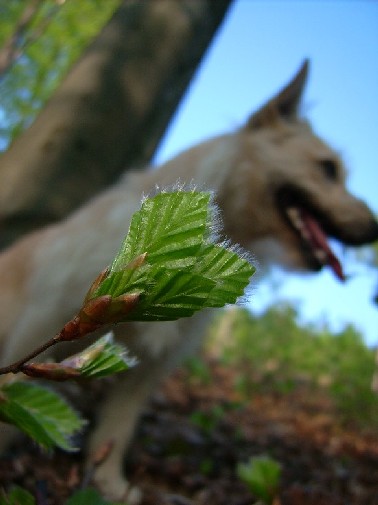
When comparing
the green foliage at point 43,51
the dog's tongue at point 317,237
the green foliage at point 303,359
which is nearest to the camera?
the dog's tongue at point 317,237

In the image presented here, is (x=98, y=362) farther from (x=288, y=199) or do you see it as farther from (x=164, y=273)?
(x=288, y=199)

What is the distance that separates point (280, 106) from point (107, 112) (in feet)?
3.69

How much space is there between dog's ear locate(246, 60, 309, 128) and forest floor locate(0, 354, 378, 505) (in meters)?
1.91

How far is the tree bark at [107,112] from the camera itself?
3.41m

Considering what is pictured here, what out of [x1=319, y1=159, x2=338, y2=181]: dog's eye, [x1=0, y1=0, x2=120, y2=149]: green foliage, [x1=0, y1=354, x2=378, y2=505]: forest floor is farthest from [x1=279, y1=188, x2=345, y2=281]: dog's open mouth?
[x1=0, y1=0, x2=120, y2=149]: green foliage

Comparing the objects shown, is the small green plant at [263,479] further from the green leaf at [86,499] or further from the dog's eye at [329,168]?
the dog's eye at [329,168]

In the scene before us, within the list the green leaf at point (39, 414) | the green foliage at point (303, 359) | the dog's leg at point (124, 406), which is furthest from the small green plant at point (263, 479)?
the green foliage at point (303, 359)

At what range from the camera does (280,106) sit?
3336mm

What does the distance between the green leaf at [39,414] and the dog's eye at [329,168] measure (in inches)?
111

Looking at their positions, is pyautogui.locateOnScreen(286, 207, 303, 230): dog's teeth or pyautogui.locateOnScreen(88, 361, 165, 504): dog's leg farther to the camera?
pyautogui.locateOnScreen(286, 207, 303, 230): dog's teeth

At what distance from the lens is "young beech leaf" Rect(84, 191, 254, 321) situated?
44 centimetres

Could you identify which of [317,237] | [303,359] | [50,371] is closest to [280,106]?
[317,237]

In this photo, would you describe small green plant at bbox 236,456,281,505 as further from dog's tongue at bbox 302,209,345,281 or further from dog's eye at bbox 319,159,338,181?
dog's eye at bbox 319,159,338,181

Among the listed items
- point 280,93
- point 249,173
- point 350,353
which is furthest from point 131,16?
point 350,353
